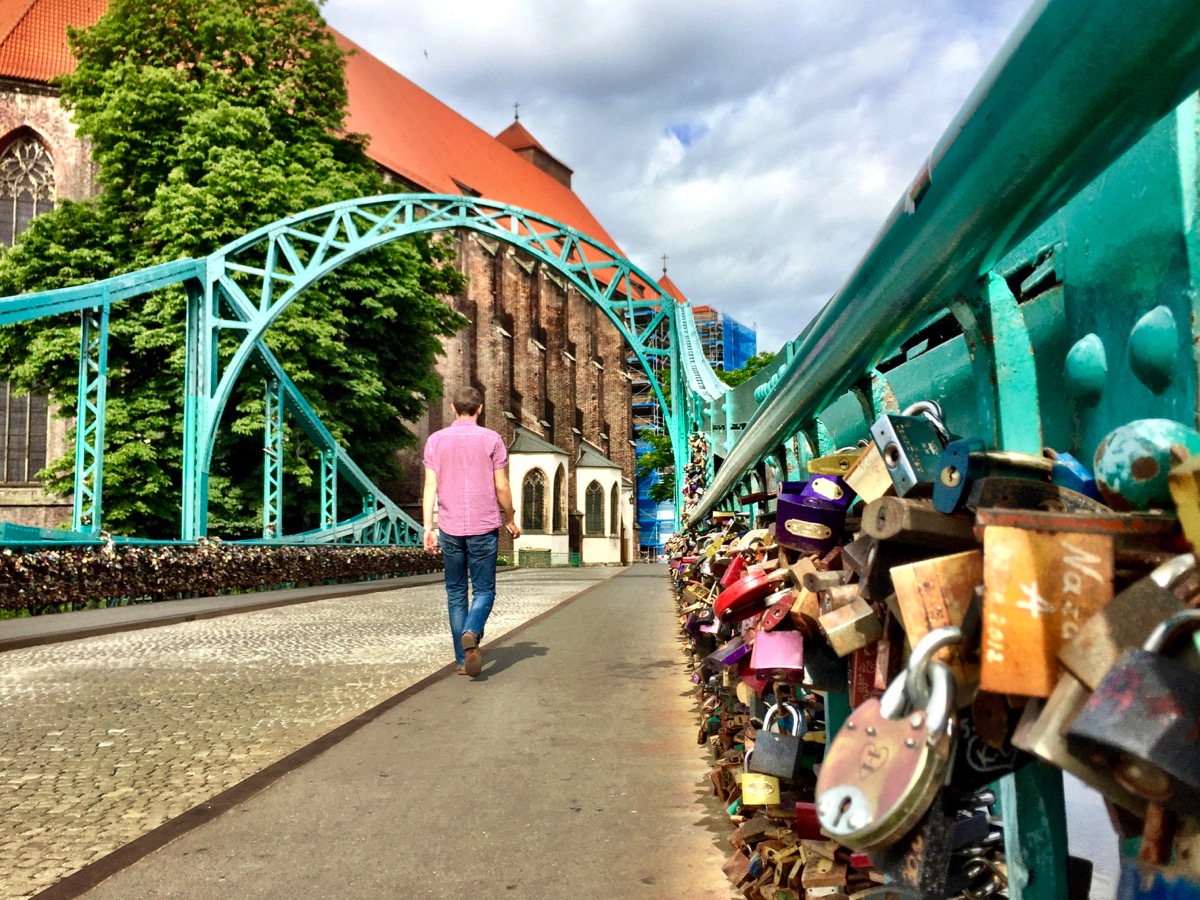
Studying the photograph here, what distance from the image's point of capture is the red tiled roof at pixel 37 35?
30.6m

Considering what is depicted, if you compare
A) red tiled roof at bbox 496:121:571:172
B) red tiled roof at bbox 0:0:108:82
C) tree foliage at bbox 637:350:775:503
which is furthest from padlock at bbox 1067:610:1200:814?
red tiled roof at bbox 496:121:571:172

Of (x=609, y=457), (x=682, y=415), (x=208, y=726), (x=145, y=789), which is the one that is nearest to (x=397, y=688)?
(x=208, y=726)

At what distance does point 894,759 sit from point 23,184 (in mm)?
34092

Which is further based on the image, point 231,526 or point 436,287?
point 436,287

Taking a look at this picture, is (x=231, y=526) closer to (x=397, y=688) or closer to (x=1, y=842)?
(x=397, y=688)

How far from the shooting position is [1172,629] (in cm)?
52

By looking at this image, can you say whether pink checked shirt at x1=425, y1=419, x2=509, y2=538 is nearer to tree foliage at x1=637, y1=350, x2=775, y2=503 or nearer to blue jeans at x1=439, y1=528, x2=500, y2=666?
blue jeans at x1=439, y1=528, x2=500, y2=666

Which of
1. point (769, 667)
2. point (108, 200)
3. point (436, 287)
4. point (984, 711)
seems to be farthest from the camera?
point (436, 287)

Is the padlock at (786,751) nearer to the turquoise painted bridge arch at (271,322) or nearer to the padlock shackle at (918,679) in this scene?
the padlock shackle at (918,679)

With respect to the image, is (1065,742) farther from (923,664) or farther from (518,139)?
(518,139)

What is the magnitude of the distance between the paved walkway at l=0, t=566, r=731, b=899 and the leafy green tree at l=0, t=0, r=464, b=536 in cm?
1535

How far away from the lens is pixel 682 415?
58.1 ft

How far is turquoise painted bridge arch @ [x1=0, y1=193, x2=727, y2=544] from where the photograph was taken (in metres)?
13.1

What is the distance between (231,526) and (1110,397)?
21870 millimetres
